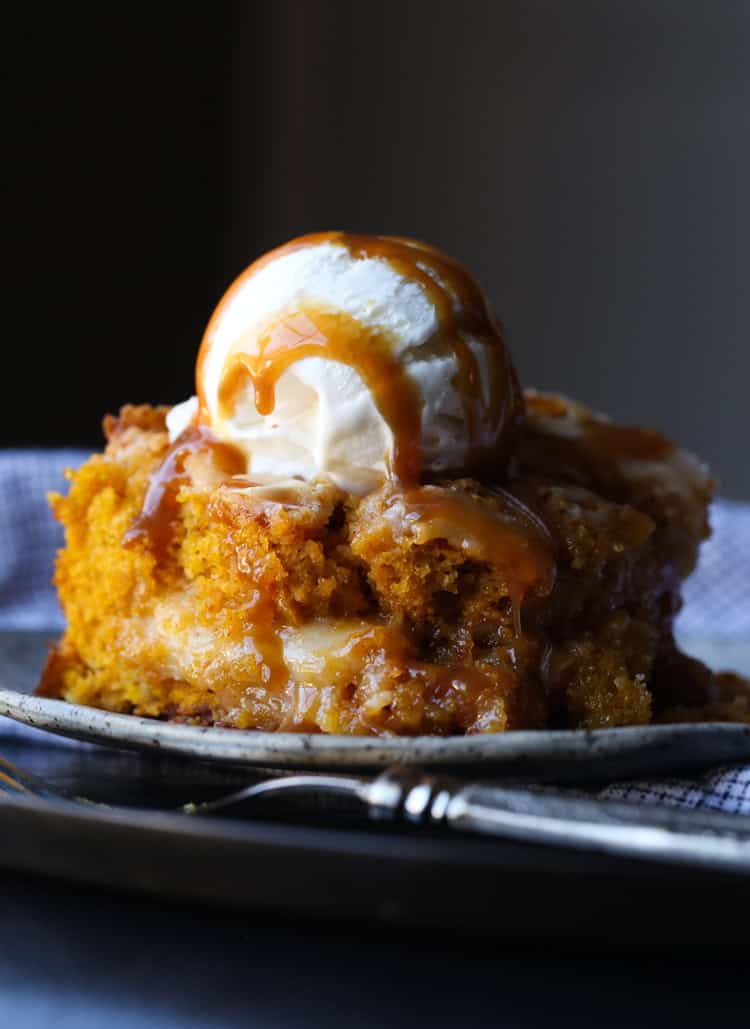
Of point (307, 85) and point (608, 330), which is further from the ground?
point (307, 85)

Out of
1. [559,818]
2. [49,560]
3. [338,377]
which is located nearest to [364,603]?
[338,377]

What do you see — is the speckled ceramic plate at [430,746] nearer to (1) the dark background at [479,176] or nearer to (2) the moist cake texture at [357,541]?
(2) the moist cake texture at [357,541]

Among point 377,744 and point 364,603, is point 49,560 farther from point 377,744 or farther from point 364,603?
point 377,744

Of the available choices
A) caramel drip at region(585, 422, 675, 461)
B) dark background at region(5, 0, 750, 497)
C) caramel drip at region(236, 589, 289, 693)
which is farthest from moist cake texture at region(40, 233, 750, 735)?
dark background at region(5, 0, 750, 497)

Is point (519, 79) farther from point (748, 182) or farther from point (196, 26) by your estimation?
point (196, 26)

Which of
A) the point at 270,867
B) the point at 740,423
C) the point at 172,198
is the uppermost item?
the point at 270,867

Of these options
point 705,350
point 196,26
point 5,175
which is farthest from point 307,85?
point 705,350
